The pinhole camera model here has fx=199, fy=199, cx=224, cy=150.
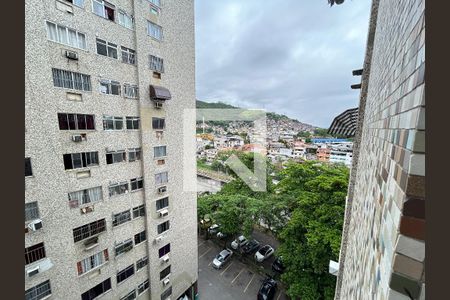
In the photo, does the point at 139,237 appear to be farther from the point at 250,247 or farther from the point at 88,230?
the point at 250,247

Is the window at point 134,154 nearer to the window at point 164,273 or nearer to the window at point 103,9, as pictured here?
the window at point 103,9

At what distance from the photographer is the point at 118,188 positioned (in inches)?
263

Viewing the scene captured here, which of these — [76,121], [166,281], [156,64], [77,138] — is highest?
[156,64]

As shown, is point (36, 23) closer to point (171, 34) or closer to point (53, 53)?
point (53, 53)

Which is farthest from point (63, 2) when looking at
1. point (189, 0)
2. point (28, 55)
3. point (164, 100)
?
point (189, 0)

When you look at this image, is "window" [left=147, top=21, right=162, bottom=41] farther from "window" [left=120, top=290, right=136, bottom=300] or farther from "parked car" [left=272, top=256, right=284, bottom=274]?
"parked car" [left=272, top=256, right=284, bottom=274]

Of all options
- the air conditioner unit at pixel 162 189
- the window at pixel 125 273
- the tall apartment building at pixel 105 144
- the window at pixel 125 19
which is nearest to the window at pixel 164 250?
the tall apartment building at pixel 105 144

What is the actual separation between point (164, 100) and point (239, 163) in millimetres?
10784

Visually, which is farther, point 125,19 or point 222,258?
point 222,258

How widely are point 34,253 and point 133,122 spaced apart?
433 centimetres

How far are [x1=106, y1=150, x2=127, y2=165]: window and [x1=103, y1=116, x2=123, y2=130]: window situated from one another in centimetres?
78

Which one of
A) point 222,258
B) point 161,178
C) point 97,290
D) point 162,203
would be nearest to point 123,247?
point 97,290

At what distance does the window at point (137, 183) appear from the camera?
7075 millimetres

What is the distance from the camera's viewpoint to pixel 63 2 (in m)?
4.97
